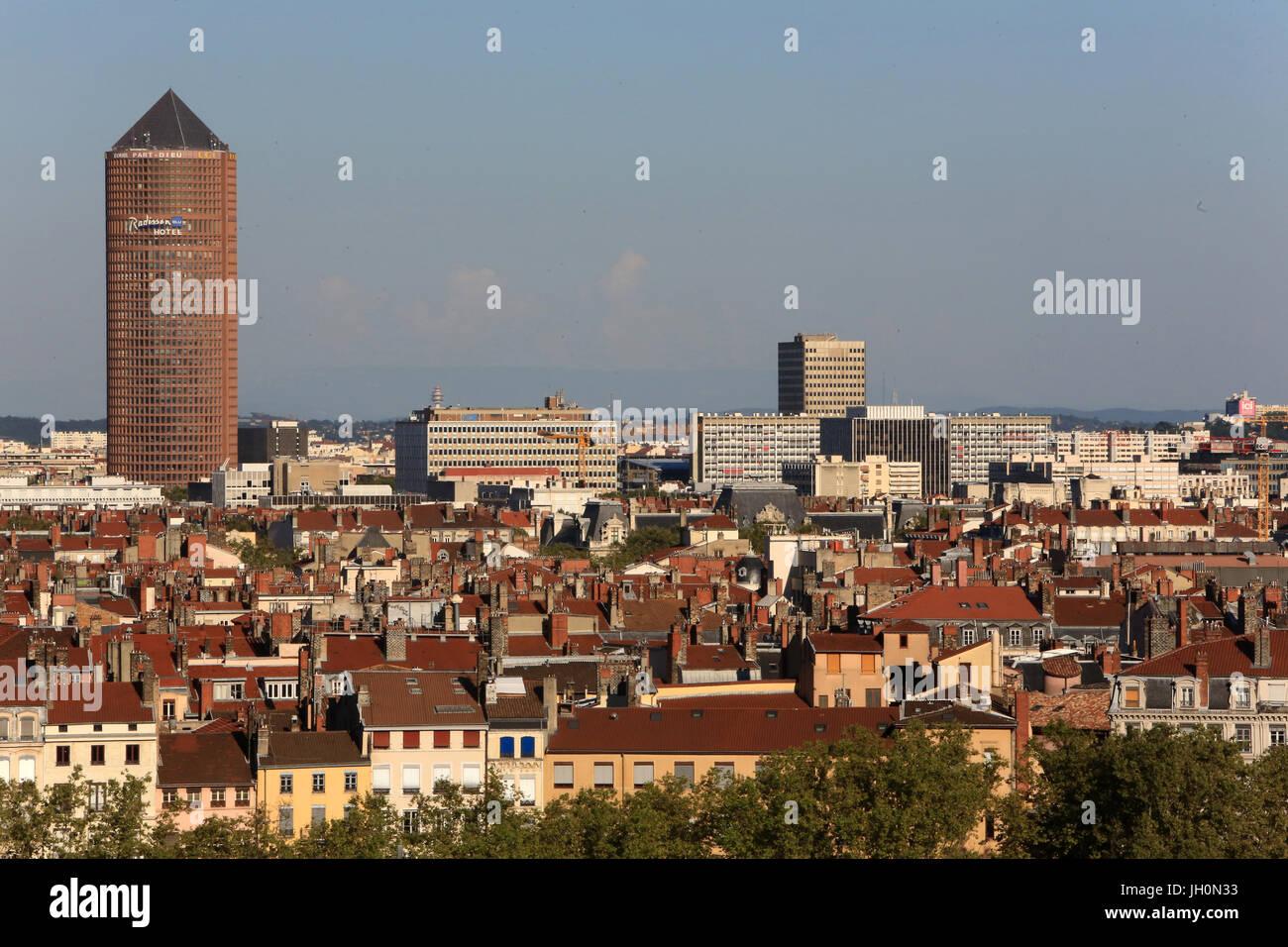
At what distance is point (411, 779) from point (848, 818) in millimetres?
11491

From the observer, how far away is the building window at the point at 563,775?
40719 mm

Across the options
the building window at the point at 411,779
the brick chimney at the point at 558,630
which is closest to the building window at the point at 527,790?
the building window at the point at 411,779

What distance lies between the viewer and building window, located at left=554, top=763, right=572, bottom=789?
40.7 metres

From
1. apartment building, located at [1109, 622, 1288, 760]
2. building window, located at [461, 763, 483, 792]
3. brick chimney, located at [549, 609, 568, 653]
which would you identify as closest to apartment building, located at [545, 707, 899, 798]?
building window, located at [461, 763, 483, 792]

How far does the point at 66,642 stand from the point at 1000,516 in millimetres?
88964

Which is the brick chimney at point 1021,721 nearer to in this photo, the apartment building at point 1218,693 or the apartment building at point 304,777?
the apartment building at point 1218,693

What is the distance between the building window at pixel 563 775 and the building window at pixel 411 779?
2.49 meters

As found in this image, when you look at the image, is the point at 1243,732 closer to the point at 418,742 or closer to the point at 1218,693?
the point at 1218,693

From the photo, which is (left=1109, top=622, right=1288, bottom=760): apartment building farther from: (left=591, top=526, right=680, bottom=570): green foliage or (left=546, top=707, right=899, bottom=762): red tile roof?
(left=591, top=526, right=680, bottom=570): green foliage

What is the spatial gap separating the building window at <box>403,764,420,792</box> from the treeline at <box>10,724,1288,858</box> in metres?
5.42

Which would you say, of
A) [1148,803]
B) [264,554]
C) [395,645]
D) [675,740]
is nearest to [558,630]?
[395,645]

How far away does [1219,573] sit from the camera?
88000mm

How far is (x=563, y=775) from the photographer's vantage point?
4084 cm
